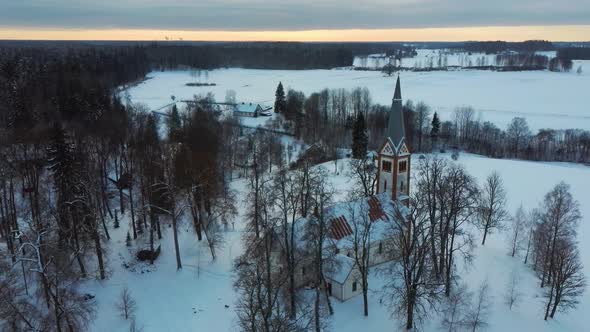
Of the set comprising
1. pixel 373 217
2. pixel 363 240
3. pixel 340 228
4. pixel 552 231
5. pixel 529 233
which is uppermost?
pixel 363 240

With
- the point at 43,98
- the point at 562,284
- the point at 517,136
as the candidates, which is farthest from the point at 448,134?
the point at 43,98

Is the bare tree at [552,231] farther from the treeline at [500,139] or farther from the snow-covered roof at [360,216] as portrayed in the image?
the treeline at [500,139]

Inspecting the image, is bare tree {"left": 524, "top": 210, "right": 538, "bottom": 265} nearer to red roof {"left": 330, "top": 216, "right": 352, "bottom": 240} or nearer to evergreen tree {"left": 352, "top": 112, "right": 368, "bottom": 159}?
red roof {"left": 330, "top": 216, "right": 352, "bottom": 240}

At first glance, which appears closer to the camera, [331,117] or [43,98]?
[43,98]

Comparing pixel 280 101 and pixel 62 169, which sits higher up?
pixel 280 101

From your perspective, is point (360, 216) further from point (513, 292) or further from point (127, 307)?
point (127, 307)

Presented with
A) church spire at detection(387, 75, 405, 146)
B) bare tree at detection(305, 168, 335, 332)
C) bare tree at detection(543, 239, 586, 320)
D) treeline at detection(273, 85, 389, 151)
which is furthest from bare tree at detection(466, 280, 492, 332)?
treeline at detection(273, 85, 389, 151)

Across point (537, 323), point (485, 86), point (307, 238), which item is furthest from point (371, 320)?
point (485, 86)
